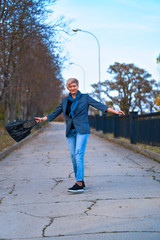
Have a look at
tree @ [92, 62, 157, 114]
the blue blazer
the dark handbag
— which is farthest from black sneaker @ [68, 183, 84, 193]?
tree @ [92, 62, 157, 114]

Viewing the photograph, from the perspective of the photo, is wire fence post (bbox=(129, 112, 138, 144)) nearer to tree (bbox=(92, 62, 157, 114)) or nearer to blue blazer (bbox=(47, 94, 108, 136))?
blue blazer (bbox=(47, 94, 108, 136))

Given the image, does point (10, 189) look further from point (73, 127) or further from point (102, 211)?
point (102, 211)

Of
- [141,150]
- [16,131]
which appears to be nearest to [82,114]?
[16,131]

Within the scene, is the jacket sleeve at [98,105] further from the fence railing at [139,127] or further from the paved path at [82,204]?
the fence railing at [139,127]

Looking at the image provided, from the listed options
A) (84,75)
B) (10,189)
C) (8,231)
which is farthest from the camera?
(84,75)

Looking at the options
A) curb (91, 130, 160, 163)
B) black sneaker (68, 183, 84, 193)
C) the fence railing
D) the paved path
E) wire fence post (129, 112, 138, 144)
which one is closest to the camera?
the paved path

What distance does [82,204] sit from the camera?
212 inches

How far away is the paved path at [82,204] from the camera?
4.08 m

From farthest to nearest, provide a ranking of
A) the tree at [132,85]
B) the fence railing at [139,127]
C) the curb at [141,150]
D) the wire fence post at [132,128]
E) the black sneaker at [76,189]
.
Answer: the tree at [132,85], the wire fence post at [132,128], the fence railing at [139,127], the curb at [141,150], the black sneaker at [76,189]

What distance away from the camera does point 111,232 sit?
13.2ft

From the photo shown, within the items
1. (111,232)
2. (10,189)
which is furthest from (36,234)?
(10,189)

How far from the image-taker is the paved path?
408 cm

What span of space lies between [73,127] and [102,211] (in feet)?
5.98

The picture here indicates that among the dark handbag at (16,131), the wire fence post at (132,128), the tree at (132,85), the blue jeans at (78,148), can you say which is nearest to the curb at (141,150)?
the wire fence post at (132,128)
